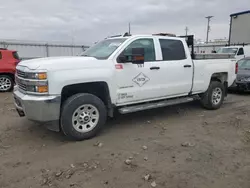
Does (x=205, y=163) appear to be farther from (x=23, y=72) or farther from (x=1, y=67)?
(x=1, y=67)

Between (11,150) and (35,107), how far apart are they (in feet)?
2.87

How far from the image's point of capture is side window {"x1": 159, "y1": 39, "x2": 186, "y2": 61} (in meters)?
5.67

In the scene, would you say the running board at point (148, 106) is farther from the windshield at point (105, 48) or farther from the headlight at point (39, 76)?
the headlight at point (39, 76)

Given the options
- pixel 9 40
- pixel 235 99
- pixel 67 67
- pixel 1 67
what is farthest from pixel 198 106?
pixel 9 40

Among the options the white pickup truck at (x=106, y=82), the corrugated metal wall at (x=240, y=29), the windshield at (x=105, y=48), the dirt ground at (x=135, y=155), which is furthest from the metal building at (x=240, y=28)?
the windshield at (x=105, y=48)

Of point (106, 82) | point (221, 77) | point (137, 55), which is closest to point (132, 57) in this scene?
point (137, 55)

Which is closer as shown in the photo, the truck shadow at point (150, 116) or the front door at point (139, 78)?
the front door at point (139, 78)

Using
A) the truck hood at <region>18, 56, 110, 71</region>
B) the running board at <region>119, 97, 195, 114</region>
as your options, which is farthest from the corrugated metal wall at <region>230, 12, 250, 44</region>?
the truck hood at <region>18, 56, 110, 71</region>

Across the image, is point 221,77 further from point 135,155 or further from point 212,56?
point 135,155

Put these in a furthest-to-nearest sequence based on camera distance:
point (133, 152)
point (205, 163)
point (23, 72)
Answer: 1. point (23, 72)
2. point (133, 152)
3. point (205, 163)

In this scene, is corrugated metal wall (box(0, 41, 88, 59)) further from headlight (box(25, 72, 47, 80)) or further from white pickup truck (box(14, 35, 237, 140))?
headlight (box(25, 72, 47, 80))

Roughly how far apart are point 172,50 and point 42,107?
329cm

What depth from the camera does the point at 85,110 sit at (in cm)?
456

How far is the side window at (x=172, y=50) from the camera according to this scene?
567cm
